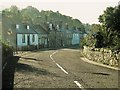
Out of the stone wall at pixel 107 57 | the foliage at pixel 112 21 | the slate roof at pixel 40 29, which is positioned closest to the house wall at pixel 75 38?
the slate roof at pixel 40 29

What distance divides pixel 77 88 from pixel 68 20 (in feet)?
528

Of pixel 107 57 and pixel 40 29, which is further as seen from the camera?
pixel 40 29

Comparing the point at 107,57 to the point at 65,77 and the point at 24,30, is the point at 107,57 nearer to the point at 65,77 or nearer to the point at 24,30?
the point at 65,77

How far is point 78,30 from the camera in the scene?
144000mm

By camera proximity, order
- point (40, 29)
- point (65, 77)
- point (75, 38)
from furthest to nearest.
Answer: point (75, 38)
point (40, 29)
point (65, 77)

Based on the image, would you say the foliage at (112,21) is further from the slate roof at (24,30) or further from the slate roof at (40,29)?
the slate roof at (40,29)

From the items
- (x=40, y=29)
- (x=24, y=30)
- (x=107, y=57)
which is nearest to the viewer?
(x=107, y=57)

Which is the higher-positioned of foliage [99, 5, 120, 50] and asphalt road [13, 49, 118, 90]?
foliage [99, 5, 120, 50]

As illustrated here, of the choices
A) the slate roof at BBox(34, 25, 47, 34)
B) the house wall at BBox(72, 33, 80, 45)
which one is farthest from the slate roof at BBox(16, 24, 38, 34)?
the house wall at BBox(72, 33, 80, 45)

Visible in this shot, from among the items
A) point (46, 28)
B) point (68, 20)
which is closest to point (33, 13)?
point (68, 20)

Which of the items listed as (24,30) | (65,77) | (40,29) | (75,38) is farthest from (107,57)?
(75,38)

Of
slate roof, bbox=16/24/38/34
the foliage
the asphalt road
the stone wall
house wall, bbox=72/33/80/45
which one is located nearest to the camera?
the asphalt road

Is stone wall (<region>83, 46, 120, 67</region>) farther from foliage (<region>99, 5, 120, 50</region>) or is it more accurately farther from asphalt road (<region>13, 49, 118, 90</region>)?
asphalt road (<region>13, 49, 118, 90</region>)

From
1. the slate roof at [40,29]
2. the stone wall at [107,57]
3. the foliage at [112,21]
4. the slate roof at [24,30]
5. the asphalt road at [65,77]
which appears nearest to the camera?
the asphalt road at [65,77]
